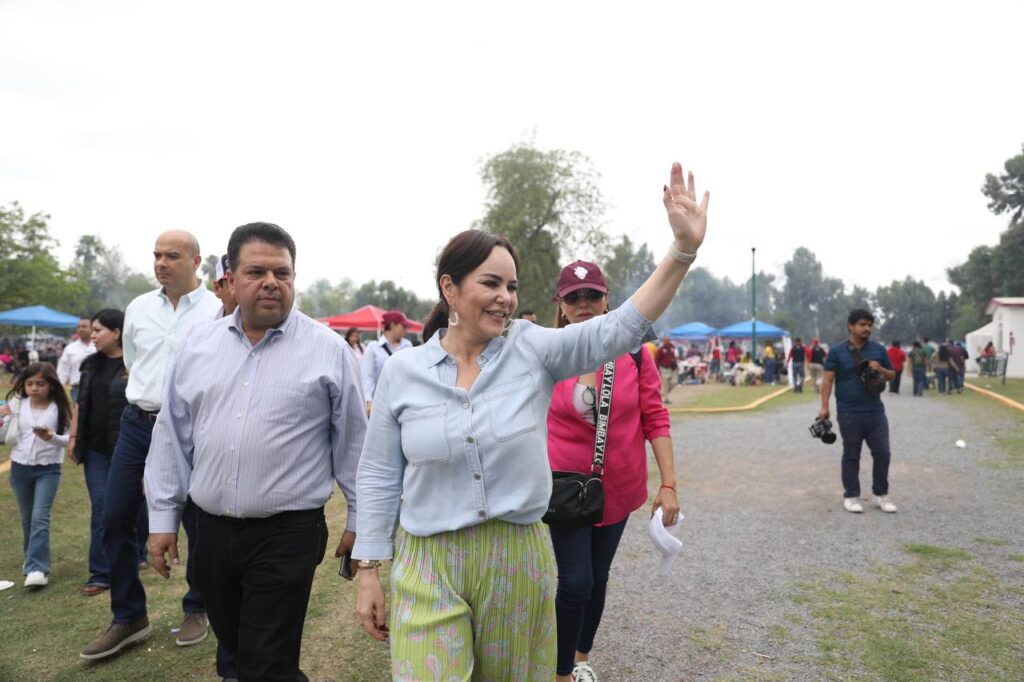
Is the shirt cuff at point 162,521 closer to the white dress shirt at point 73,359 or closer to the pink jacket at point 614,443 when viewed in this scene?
the pink jacket at point 614,443

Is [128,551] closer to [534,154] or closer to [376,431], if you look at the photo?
[376,431]

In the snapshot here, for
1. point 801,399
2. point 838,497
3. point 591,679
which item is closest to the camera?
point 591,679

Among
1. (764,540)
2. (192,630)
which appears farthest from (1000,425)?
(192,630)

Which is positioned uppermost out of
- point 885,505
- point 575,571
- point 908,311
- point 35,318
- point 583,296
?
point 908,311

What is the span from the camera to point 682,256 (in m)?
2.03

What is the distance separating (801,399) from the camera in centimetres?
2206

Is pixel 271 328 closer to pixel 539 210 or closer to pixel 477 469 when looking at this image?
pixel 477 469

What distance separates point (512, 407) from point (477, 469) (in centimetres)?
20

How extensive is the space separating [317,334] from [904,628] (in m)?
3.64

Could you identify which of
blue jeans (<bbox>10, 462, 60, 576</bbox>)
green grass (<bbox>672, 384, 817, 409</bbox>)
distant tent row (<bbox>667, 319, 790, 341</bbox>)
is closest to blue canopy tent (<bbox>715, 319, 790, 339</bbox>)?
distant tent row (<bbox>667, 319, 790, 341</bbox>)

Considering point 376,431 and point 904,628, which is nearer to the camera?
point 376,431

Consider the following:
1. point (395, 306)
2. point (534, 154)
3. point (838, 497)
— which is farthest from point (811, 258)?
point (838, 497)

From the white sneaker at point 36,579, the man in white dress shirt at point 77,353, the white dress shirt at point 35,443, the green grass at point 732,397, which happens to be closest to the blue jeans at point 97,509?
the white sneaker at point 36,579

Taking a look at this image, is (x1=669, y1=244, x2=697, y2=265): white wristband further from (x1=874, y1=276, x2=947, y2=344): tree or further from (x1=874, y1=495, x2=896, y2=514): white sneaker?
(x1=874, y1=276, x2=947, y2=344): tree
